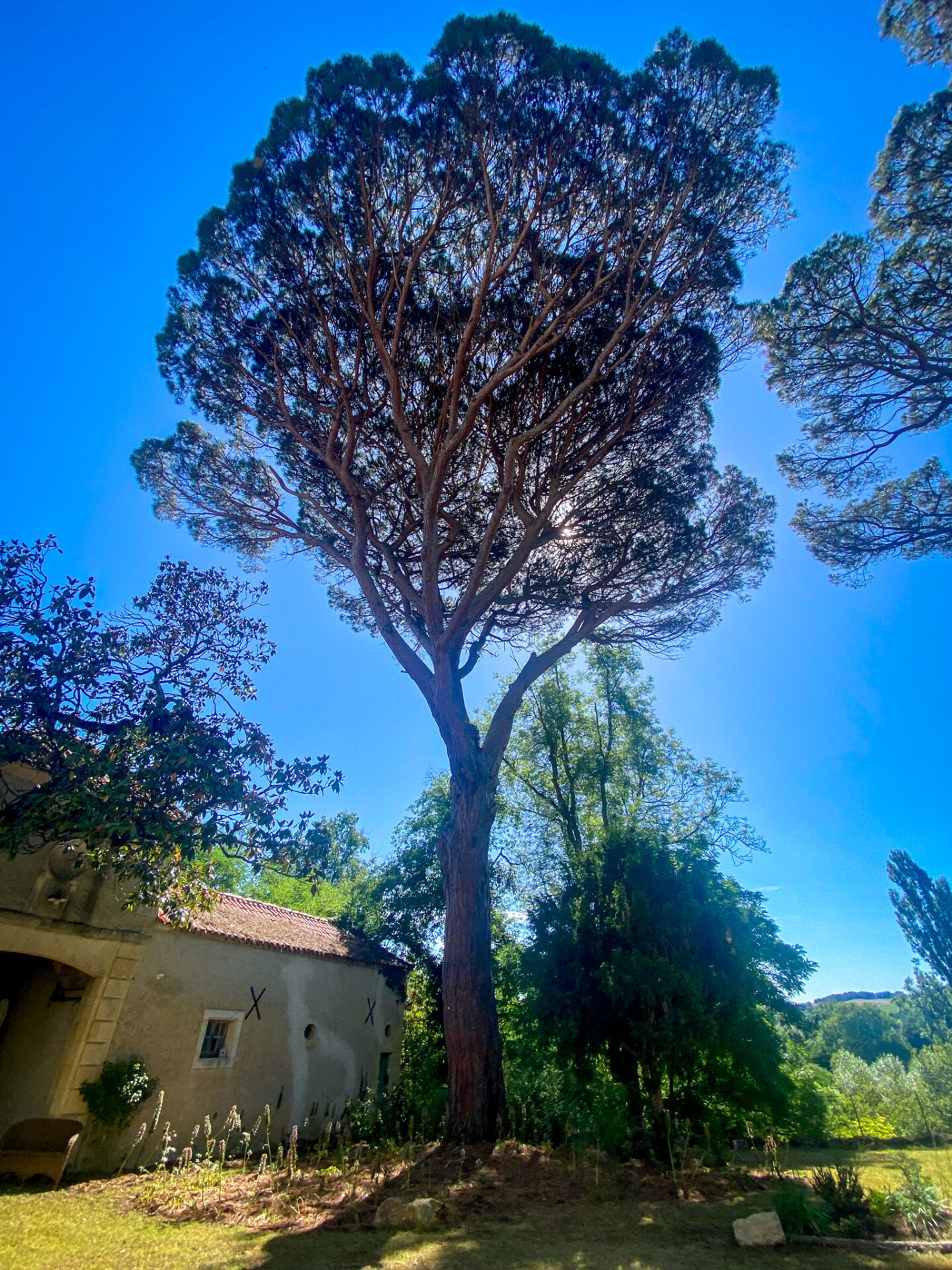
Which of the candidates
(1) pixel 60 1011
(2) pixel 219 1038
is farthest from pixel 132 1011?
(2) pixel 219 1038

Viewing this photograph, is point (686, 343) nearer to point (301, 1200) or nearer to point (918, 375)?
point (918, 375)

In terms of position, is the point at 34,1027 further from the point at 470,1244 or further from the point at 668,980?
the point at 668,980

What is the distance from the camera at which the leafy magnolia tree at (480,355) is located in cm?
855

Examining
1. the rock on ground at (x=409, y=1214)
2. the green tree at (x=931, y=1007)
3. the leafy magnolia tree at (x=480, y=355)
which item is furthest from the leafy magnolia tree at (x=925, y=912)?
the rock on ground at (x=409, y=1214)

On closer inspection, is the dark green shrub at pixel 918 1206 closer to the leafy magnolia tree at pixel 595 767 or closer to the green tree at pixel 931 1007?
the leafy magnolia tree at pixel 595 767

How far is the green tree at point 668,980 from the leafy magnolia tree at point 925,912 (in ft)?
75.5

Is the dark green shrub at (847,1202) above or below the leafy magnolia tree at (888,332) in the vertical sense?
below

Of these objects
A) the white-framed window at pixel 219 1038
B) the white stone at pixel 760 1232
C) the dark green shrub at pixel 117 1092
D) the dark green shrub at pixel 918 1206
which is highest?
the white-framed window at pixel 219 1038

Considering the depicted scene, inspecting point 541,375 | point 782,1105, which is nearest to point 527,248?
point 541,375

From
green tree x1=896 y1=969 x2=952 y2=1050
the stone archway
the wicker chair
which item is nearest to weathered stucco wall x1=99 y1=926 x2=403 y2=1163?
the stone archway

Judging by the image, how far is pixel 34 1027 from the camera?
928 centimetres

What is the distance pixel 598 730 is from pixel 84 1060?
13.3m

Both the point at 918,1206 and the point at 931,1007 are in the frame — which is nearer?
the point at 918,1206

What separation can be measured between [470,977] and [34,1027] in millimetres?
7193
